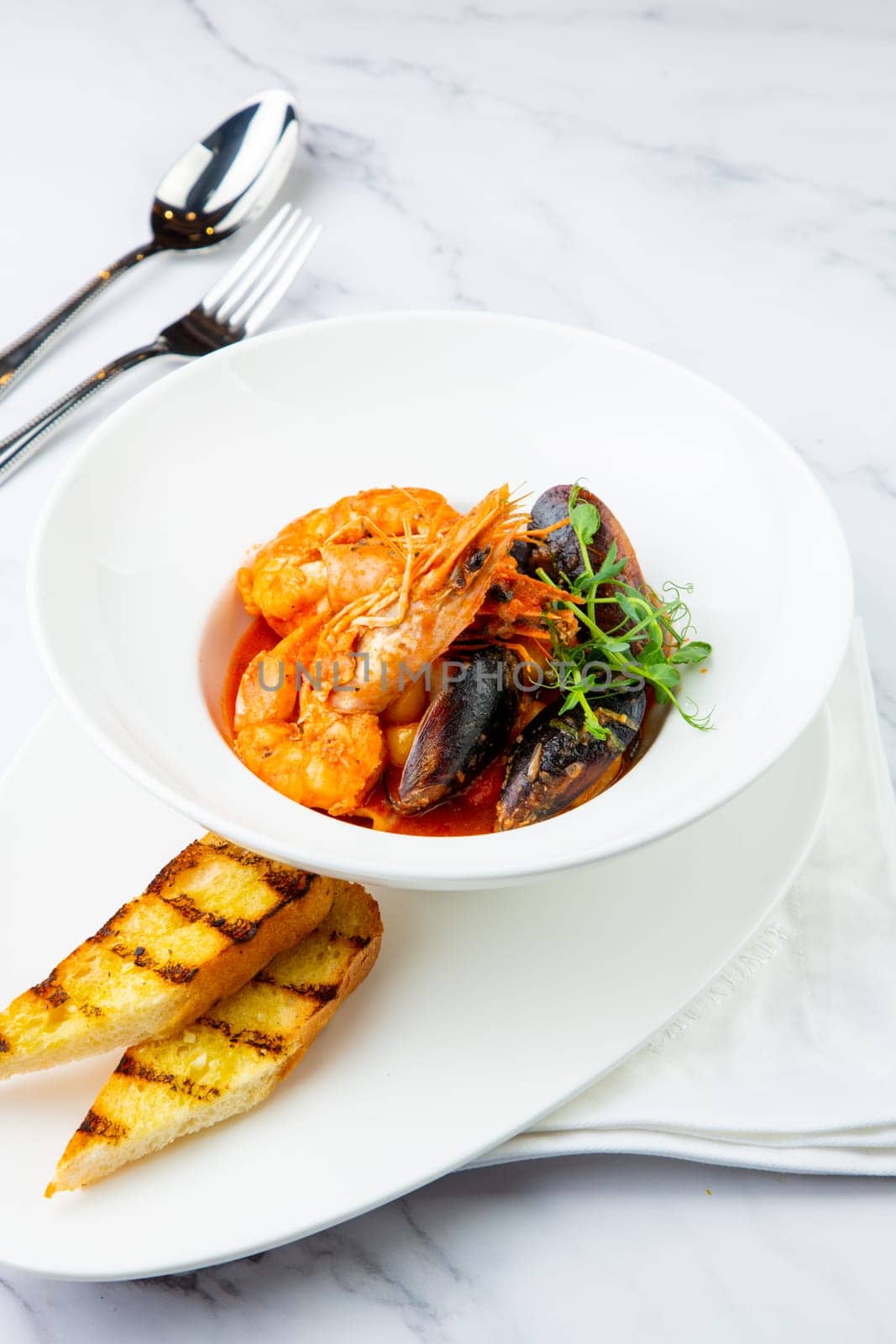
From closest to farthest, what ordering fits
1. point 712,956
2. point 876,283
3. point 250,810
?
point 250,810 → point 712,956 → point 876,283

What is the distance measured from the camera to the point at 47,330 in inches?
157

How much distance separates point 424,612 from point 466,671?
15 cm

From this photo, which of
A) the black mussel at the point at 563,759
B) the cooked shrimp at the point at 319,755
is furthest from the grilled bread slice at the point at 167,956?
the black mussel at the point at 563,759

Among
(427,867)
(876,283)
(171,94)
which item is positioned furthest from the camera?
(171,94)

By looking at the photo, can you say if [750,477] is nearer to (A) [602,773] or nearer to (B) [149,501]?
(A) [602,773]

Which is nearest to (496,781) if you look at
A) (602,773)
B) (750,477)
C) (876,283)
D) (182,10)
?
(602,773)

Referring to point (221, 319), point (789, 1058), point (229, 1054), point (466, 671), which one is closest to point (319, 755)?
point (466, 671)

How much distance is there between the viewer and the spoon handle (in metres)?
3.92

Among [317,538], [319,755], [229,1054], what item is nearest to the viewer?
[229,1054]

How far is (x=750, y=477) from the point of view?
2.65m

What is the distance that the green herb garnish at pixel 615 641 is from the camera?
2408 millimetres

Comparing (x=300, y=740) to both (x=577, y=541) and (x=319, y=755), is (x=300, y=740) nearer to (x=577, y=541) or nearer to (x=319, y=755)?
(x=319, y=755)

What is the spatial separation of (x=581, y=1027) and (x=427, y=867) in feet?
1.69

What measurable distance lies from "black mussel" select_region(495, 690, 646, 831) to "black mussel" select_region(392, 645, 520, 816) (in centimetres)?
7
